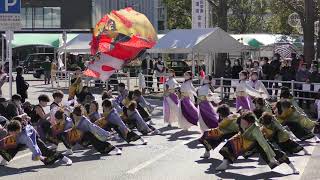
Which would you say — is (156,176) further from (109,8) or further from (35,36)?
(109,8)

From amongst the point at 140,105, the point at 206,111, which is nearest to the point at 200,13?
the point at 140,105

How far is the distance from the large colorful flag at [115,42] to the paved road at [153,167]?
562 centimetres

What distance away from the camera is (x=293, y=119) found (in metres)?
13.1

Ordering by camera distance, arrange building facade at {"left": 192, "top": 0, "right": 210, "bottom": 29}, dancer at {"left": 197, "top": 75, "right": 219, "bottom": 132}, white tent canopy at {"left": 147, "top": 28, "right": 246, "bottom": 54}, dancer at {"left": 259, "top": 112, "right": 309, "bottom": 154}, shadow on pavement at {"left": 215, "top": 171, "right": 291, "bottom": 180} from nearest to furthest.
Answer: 1. shadow on pavement at {"left": 215, "top": 171, "right": 291, "bottom": 180}
2. dancer at {"left": 259, "top": 112, "right": 309, "bottom": 154}
3. dancer at {"left": 197, "top": 75, "right": 219, "bottom": 132}
4. white tent canopy at {"left": 147, "top": 28, "right": 246, "bottom": 54}
5. building facade at {"left": 192, "top": 0, "right": 210, "bottom": 29}

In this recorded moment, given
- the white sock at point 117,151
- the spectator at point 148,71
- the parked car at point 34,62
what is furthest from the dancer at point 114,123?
the parked car at point 34,62

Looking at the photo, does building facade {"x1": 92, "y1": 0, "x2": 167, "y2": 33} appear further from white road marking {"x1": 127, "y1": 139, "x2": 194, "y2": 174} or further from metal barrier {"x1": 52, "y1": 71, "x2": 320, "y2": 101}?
white road marking {"x1": 127, "y1": 139, "x2": 194, "y2": 174}

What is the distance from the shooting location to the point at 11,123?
10.7 meters

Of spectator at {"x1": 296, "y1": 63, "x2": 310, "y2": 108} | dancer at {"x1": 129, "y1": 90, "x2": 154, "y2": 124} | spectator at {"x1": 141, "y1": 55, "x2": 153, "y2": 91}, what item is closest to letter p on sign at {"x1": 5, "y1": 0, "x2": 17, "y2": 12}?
dancer at {"x1": 129, "y1": 90, "x2": 154, "y2": 124}

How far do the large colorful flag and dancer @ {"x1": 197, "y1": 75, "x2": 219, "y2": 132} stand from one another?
198 inches

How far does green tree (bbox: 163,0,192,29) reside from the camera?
2866 inches

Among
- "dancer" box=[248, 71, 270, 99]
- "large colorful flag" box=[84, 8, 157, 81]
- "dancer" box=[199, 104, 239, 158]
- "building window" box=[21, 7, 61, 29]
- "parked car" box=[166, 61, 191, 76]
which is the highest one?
"building window" box=[21, 7, 61, 29]

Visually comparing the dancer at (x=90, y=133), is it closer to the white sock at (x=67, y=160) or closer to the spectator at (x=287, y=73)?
the white sock at (x=67, y=160)

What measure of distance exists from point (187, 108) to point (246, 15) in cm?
5834

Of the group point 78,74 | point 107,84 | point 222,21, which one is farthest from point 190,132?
point 222,21
